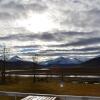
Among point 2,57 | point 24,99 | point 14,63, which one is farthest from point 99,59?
point 24,99

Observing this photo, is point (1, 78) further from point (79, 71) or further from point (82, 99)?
point (82, 99)

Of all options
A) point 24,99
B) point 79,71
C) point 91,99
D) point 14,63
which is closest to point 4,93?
point 24,99

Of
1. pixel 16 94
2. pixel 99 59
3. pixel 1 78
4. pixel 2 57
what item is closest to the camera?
pixel 16 94

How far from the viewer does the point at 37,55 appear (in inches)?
1718

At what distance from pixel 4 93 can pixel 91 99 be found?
146cm

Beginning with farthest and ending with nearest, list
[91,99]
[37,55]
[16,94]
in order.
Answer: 1. [37,55]
2. [16,94]
3. [91,99]

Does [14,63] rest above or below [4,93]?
below

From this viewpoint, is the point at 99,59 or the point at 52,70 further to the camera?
the point at 99,59

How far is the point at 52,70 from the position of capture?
46094mm

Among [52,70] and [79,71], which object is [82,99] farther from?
[79,71]

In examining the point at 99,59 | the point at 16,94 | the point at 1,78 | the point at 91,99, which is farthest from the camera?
the point at 99,59

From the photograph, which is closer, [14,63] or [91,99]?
[91,99]

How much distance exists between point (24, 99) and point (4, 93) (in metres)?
0.66

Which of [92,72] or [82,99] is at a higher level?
[82,99]
